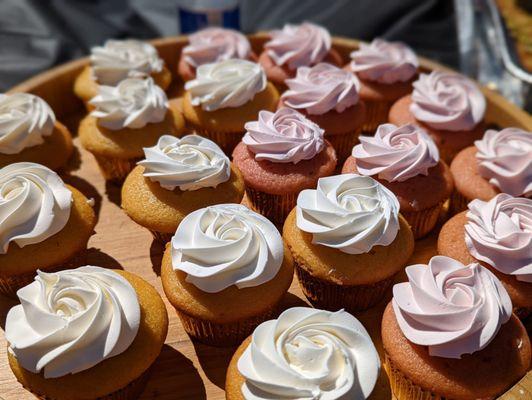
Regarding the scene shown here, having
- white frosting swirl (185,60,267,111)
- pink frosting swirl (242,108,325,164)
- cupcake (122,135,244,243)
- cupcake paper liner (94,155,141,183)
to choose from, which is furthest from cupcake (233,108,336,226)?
cupcake paper liner (94,155,141,183)

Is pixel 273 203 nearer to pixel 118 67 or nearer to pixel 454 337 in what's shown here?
pixel 454 337

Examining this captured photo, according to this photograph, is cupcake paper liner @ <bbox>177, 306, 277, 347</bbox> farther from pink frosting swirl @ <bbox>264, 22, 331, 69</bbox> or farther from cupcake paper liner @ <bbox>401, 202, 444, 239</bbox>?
pink frosting swirl @ <bbox>264, 22, 331, 69</bbox>

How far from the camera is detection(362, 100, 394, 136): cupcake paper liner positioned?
12.3ft

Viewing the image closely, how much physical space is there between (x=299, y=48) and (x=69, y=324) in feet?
8.05

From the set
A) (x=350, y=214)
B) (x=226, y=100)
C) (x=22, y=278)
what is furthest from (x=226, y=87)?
(x=22, y=278)

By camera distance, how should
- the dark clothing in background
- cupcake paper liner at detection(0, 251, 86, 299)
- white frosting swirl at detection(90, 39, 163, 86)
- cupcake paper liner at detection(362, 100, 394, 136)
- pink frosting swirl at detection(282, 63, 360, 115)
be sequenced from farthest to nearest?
1. the dark clothing in background
2. cupcake paper liner at detection(362, 100, 394, 136)
3. white frosting swirl at detection(90, 39, 163, 86)
4. pink frosting swirl at detection(282, 63, 360, 115)
5. cupcake paper liner at detection(0, 251, 86, 299)

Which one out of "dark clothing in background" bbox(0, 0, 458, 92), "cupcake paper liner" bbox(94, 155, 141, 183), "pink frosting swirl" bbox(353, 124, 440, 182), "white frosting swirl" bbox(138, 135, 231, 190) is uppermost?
"white frosting swirl" bbox(138, 135, 231, 190)

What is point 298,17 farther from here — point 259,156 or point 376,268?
point 376,268

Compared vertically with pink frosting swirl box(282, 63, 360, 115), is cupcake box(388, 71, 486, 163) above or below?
below

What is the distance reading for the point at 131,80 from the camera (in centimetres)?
329

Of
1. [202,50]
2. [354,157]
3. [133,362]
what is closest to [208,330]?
[133,362]

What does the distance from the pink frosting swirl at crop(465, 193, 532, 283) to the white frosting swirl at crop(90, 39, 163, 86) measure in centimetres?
213

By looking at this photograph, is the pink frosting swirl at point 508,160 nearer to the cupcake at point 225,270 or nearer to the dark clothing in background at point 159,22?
the cupcake at point 225,270

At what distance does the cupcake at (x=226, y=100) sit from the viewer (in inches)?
129
